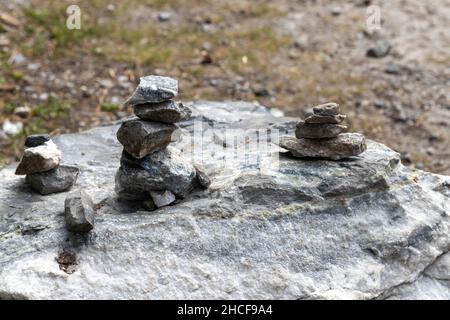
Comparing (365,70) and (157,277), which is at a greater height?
(365,70)

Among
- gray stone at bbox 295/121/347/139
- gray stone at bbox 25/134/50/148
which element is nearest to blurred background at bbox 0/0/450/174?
gray stone at bbox 25/134/50/148

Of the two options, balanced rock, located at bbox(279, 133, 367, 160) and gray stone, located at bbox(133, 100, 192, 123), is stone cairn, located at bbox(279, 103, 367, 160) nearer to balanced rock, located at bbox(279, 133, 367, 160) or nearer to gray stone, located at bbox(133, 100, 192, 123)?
balanced rock, located at bbox(279, 133, 367, 160)

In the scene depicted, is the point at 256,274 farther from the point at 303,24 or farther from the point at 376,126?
the point at 303,24

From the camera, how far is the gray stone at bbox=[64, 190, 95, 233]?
5605mm

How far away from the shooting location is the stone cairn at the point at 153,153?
586cm

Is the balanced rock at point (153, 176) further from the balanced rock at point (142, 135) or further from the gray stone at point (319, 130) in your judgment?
the gray stone at point (319, 130)

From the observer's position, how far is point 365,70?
470 inches

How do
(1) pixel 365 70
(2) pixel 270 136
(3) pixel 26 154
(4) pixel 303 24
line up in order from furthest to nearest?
(4) pixel 303 24 < (1) pixel 365 70 < (2) pixel 270 136 < (3) pixel 26 154

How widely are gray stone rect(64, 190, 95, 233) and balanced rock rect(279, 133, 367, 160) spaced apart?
1.95 metres

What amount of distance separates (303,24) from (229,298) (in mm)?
8755

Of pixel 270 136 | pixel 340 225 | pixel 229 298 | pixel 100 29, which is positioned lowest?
pixel 229 298

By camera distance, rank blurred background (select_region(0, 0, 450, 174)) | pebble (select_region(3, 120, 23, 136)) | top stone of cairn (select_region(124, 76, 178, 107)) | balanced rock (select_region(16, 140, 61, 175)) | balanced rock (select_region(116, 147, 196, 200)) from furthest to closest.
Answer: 1. blurred background (select_region(0, 0, 450, 174))
2. pebble (select_region(3, 120, 23, 136))
3. balanced rock (select_region(16, 140, 61, 175))
4. balanced rock (select_region(116, 147, 196, 200))
5. top stone of cairn (select_region(124, 76, 178, 107))

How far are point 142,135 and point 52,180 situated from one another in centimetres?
114

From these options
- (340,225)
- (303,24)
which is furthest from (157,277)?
(303,24)
